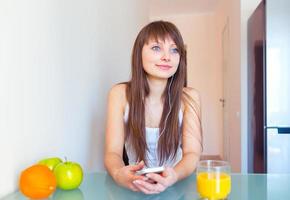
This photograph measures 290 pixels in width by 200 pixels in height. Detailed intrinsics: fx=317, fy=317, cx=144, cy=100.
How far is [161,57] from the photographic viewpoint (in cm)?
118

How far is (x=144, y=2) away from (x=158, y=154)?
2416mm

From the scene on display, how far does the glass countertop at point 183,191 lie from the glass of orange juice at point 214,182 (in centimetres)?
6

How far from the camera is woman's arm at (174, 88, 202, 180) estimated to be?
112 cm

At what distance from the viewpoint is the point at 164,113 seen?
1.30 meters

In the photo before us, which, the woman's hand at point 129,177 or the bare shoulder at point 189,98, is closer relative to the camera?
the woman's hand at point 129,177

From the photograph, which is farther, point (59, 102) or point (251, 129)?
point (251, 129)

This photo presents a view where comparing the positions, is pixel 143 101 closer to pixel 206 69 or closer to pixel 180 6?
pixel 180 6

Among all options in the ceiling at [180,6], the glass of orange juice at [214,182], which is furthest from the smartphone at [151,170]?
the ceiling at [180,6]

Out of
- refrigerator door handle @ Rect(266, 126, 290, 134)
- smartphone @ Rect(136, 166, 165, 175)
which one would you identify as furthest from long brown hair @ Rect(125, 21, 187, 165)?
refrigerator door handle @ Rect(266, 126, 290, 134)

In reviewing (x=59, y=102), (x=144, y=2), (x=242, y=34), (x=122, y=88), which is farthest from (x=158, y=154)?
(x=144, y=2)

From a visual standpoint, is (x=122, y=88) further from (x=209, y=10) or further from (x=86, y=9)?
(x=209, y=10)

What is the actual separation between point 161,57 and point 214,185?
1.86 feet

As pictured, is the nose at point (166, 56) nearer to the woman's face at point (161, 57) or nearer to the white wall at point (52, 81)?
the woman's face at point (161, 57)

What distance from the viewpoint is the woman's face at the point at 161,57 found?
1177 millimetres
